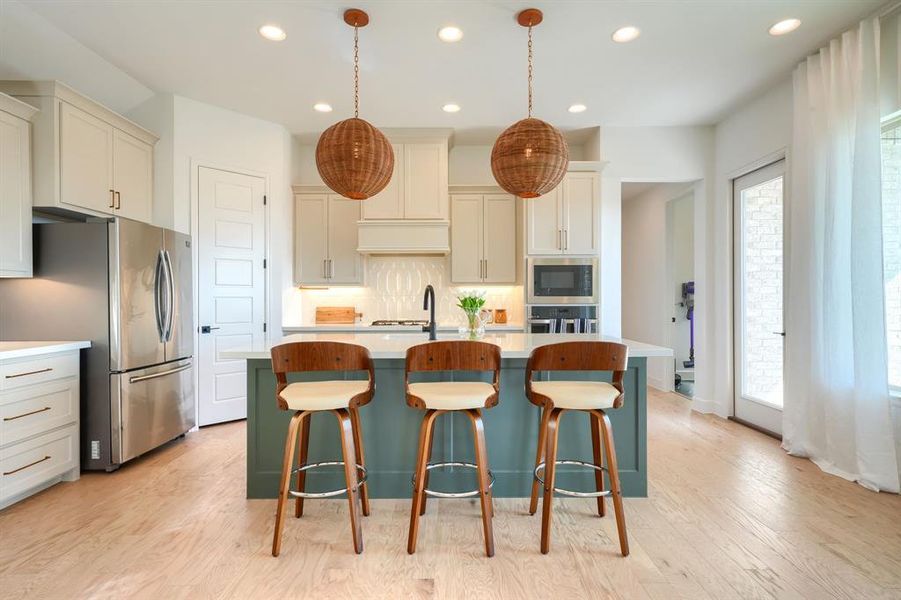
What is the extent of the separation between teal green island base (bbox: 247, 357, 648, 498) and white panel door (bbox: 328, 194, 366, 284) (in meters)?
2.38

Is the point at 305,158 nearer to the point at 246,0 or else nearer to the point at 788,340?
the point at 246,0

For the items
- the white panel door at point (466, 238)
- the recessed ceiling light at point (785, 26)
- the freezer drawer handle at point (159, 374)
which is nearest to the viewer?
the recessed ceiling light at point (785, 26)

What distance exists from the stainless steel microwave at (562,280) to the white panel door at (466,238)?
61 cm

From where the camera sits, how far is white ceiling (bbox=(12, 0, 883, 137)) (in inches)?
103

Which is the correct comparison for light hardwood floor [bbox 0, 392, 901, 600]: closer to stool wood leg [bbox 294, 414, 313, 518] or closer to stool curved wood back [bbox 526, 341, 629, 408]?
stool wood leg [bbox 294, 414, 313, 518]

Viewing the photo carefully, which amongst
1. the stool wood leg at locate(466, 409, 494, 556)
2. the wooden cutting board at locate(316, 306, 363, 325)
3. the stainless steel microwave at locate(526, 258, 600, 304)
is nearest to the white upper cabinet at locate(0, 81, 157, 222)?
the wooden cutting board at locate(316, 306, 363, 325)

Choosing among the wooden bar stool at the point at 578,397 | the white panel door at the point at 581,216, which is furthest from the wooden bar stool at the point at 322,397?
the white panel door at the point at 581,216

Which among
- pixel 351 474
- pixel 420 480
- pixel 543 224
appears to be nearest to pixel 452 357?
pixel 420 480

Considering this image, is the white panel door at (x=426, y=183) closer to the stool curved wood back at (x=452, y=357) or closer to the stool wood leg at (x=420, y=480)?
the stool curved wood back at (x=452, y=357)

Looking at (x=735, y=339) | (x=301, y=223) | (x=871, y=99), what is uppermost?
(x=871, y=99)

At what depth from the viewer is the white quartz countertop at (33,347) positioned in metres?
2.32

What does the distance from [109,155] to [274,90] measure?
134cm

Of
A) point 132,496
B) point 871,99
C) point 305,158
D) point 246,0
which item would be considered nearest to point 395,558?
point 132,496

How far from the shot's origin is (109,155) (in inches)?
129
